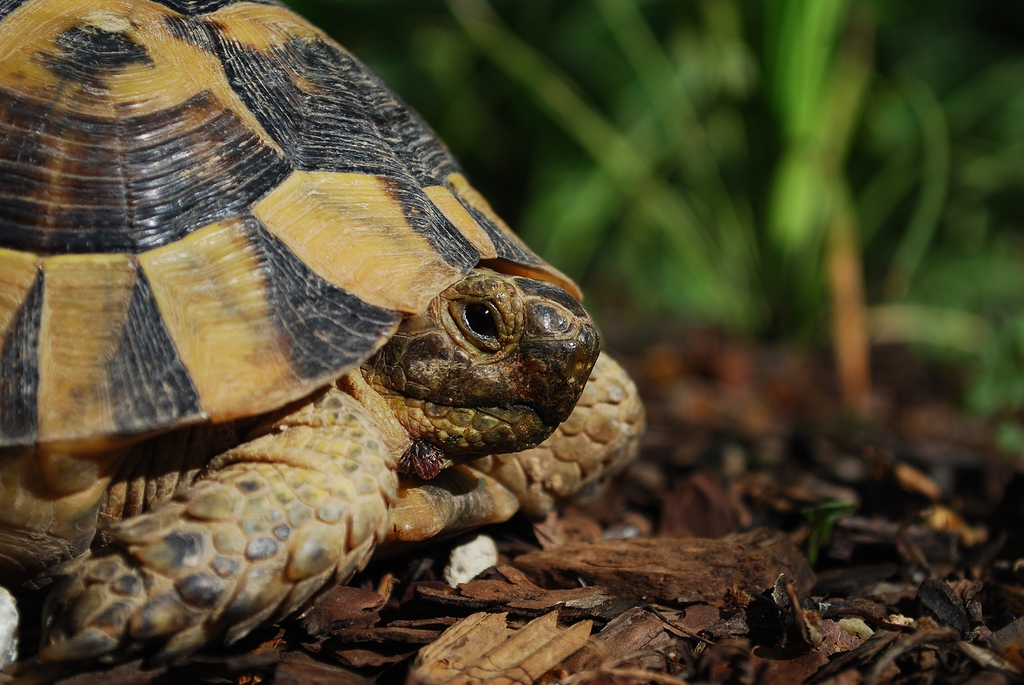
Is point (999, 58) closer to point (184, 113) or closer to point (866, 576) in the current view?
point (866, 576)

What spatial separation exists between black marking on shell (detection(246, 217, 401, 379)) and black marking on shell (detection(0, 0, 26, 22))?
72 centimetres

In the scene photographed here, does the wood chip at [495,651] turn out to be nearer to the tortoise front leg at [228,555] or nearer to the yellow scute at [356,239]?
the tortoise front leg at [228,555]

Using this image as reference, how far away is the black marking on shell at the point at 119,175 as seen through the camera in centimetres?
150

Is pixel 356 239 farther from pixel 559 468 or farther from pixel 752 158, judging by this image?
pixel 752 158

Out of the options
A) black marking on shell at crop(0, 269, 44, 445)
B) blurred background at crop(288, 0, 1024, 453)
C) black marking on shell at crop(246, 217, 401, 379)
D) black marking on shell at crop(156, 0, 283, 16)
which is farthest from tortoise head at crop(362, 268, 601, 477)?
blurred background at crop(288, 0, 1024, 453)

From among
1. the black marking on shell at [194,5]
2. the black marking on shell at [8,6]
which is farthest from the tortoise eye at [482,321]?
the black marking on shell at [8,6]

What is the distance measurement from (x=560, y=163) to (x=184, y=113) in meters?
5.29

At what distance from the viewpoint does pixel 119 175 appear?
5.08ft

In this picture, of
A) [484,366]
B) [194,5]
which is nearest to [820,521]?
[484,366]

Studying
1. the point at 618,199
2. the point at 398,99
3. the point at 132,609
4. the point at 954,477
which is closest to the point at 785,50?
the point at 618,199

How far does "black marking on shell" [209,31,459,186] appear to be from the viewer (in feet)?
5.63

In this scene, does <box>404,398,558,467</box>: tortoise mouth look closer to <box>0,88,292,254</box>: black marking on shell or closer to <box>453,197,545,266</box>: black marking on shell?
<box>453,197,545,266</box>: black marking on shell

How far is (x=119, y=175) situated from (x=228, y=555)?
77cm

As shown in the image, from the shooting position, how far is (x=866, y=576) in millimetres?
2021
